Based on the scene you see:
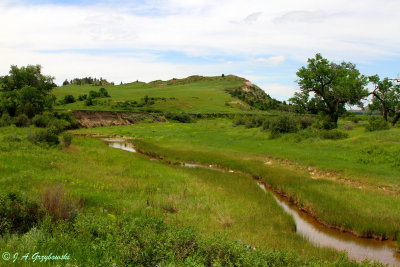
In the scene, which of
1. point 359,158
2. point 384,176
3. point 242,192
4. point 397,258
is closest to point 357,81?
point 359,158

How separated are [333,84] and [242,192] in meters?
33.5

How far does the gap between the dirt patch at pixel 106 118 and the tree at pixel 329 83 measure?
55.9 metres

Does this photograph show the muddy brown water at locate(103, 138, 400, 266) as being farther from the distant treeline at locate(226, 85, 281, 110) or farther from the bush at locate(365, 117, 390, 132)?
the distant treeline at locate(226, 85, 281, 110)

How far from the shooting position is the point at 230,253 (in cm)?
621

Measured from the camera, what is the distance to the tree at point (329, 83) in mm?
39438

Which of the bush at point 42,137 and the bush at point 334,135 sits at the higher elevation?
the bush at point 334,135

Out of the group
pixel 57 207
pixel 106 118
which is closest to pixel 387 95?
pixel 57 207

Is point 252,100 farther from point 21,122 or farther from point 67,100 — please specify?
point 21,122

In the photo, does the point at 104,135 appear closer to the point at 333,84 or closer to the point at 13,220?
the point at 333,84

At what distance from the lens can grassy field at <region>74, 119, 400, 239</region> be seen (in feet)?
41.4

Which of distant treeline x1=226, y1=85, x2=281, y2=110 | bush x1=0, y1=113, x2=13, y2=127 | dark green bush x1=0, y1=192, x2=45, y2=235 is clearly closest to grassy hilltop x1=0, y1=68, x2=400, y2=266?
dark green bush x1=0, y1=192, x2=45, y2=235

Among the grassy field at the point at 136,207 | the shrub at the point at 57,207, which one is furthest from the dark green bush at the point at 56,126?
the shrub at the point at 57,207

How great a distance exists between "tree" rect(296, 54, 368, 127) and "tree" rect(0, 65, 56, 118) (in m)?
49.8

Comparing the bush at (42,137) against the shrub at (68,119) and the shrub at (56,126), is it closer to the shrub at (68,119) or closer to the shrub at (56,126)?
the shrub at (56,126)
